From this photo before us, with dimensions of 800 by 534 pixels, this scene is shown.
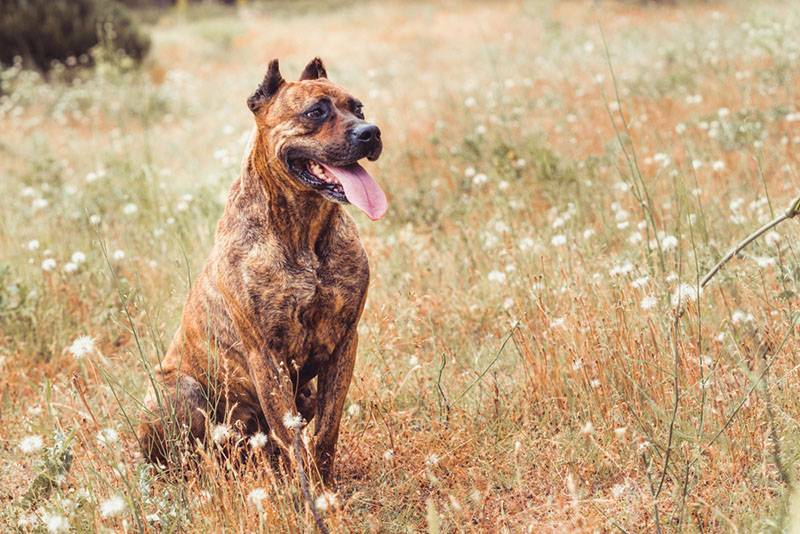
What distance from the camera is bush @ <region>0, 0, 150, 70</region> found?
13.0 metres

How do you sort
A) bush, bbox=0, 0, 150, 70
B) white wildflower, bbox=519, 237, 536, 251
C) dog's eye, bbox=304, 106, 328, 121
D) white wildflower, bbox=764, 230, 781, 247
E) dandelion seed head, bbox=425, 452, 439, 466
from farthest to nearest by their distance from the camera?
bush, bbox=0, 0, 150, 70
white wildflower, bbox=519, 237, 536, 251
white wildflower, bbox=764, 230, 781, 247
dog's eye, bbox=304, 106, 328, 121
dandelion seed head, bbox=425, 452, 439, 466

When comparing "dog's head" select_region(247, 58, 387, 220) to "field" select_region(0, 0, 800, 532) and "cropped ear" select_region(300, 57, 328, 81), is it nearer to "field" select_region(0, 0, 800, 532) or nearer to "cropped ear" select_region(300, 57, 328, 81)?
"cropped ear" select_region(300, 57, 328, 81)

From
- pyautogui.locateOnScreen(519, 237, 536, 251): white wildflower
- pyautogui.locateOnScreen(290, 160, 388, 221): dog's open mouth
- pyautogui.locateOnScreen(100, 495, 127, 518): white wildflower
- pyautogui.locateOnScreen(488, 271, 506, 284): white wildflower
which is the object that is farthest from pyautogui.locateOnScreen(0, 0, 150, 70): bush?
pyautogui.locateOnScreen(100, 495, 127, 518): white wildflower

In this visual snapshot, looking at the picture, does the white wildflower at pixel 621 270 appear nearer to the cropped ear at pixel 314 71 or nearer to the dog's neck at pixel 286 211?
the dog's neck at pixel 286 211

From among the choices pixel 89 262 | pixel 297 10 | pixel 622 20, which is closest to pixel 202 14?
pixel 297 10

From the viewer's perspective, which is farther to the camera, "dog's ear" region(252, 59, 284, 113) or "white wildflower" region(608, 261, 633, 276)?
"white wildflower" region(608, 261, 633, 276)

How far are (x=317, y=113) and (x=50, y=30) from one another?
12.1m

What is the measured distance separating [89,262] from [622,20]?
11233 mm

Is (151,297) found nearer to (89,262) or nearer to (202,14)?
(89,262)

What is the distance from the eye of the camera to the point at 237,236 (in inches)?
117

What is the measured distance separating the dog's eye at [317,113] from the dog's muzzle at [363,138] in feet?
0.48

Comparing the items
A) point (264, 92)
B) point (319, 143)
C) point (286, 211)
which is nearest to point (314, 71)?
point (264, 92)

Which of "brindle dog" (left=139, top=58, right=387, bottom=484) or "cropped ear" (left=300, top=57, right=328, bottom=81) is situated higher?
"cropped ear" (left=300, top=57, right=328, bottom=81)

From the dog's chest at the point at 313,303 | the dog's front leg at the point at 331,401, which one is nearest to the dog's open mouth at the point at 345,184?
the dog's chest at the point at 313,303
